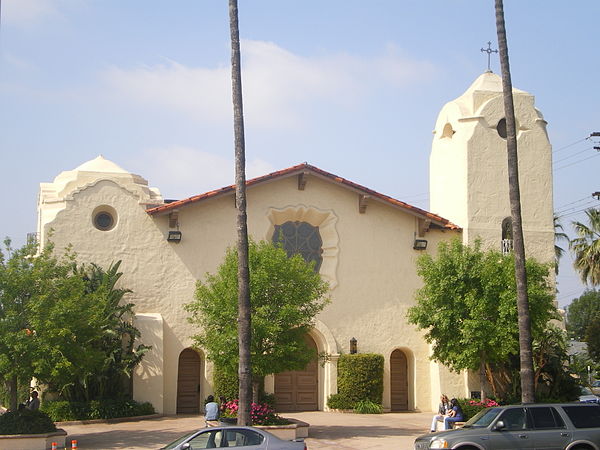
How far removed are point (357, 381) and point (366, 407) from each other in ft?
2.99

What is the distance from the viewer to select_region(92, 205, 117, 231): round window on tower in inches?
1062

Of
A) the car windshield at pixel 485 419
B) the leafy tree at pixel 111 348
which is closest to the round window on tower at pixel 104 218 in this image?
the leafy tree at pixel 111 348

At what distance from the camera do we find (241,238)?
740 inches

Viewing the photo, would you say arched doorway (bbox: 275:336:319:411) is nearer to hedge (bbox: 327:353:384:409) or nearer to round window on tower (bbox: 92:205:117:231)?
hedge (bbox: 327:353:384:409)

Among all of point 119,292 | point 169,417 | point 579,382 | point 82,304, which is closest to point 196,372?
point 169,417

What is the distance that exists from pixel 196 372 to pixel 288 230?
233 inches

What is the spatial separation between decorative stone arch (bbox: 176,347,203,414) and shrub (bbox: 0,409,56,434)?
787 cm

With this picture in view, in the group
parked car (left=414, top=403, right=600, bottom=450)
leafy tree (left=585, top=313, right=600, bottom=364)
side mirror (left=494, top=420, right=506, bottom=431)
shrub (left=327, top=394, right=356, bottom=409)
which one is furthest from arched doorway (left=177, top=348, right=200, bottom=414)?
leafy tree (left=585, top=313, right=600, bottom=364)

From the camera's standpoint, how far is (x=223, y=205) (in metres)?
28.2

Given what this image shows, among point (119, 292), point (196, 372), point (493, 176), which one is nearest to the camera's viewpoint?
point (119, 292)

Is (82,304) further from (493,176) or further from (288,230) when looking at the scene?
(493,176)

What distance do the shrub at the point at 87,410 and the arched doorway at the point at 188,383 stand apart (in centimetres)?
270

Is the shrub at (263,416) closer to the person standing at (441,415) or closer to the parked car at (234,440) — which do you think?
the person standing at (441,415)

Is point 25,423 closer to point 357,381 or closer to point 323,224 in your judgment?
point 357,381
